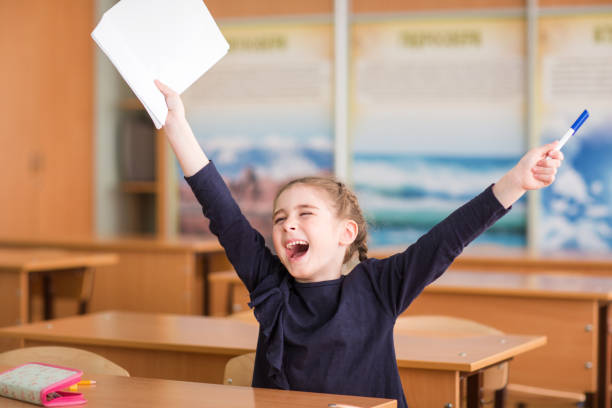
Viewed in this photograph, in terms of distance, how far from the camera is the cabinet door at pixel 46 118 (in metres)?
5.91

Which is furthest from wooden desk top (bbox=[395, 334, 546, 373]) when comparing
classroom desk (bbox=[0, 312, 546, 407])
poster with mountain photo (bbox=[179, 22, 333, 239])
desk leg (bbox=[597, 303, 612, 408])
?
poster with mountain photo (bbox=[179, 22, 333, 239])

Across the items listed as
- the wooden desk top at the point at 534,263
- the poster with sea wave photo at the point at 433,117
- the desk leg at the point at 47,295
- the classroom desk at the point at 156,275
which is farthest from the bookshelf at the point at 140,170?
the wooden desk top at the point at 534,263

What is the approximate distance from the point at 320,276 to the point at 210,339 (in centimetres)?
67

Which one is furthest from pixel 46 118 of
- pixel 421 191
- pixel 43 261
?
pixel 421 191

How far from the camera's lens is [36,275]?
400 cm

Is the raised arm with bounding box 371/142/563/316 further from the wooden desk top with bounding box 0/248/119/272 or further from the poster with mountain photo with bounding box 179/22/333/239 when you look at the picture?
the poster with mountain photo with bounding box 179/22/333/239

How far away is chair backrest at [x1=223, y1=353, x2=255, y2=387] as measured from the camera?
181 cm

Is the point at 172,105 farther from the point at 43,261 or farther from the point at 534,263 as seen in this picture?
the point at 534,263

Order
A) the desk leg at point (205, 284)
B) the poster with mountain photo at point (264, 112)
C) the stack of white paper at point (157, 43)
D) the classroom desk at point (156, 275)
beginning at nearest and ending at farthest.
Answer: the stack of white paper at point (157, 43) → the classroom desk at point (156, 275) → the desk leg at point (205, 284) → the poster with mountain photo at point (264, 112)

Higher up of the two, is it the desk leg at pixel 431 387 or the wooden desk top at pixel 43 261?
the wooden desk top at pixel 43 261

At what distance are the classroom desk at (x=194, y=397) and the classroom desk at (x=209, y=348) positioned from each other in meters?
0.55

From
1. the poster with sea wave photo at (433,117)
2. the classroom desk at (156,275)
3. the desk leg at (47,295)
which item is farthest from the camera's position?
the poster with sea wave photo at (433,117)

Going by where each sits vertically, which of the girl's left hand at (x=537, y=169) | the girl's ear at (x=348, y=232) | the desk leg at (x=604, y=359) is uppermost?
the girl's left hand at (x=537, y=169)

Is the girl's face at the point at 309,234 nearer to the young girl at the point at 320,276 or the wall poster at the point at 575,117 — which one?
the young girl at the point at 320,276
